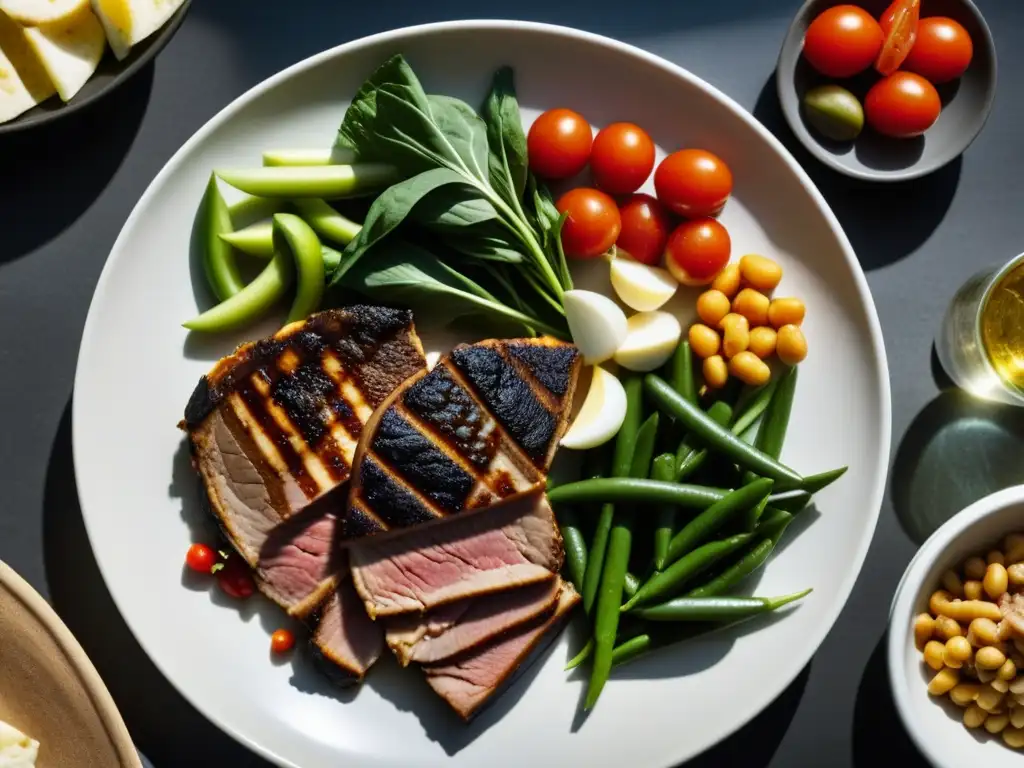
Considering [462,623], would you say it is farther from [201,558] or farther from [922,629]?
[922,629]

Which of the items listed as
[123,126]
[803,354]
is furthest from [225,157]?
[803,354]

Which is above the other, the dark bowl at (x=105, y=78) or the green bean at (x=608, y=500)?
the dark bowl at (x=105, y=78)

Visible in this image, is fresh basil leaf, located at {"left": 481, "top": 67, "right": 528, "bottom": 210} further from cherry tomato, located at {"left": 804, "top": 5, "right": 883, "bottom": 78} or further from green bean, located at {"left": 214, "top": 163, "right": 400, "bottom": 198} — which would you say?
cherry tomato, located at {"left": 804, "top": 5, "right": 883, "bottom": 78}

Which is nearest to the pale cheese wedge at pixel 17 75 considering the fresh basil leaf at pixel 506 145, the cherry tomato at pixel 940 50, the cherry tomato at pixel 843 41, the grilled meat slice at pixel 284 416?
the grilled meat slice at pixel 284 416

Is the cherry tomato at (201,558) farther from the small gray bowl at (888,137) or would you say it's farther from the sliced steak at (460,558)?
the small gray bowl at (888,137)

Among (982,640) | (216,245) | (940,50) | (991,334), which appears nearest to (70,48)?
(216,245)
